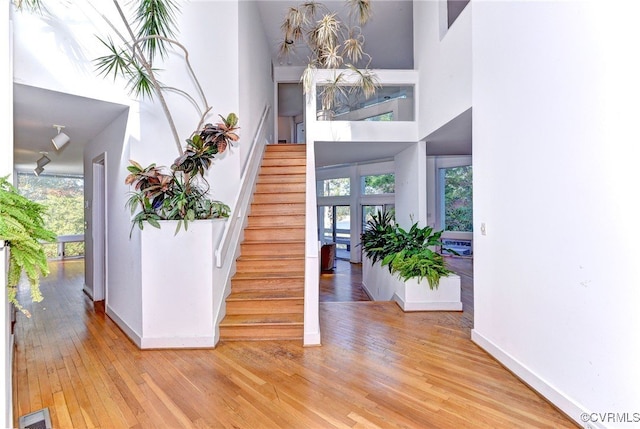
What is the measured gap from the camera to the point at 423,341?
2.89 metres

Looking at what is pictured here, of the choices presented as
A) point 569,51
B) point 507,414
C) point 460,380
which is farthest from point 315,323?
point 569,51

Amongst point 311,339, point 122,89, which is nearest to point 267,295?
point 311,339

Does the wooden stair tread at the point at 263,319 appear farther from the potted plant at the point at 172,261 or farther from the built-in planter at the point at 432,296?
the built-in planter at the point at 432,296

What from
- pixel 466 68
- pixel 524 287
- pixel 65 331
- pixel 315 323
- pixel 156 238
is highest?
pixel 466 68

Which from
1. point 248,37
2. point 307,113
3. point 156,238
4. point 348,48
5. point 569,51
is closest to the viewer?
point 569,51

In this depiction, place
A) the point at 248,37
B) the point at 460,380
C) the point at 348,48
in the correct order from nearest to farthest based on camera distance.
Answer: the point at 460,380, the point at 348,48, the point at 248,37

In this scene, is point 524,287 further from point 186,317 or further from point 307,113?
point 307,113

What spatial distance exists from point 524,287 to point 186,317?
9.84ft

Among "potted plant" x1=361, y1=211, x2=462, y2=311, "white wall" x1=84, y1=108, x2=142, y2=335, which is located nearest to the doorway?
"white wall" x1=84, y1=108, x2=142, y2=335

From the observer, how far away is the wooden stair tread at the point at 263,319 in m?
2.96

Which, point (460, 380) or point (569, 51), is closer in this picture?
point (569, 51)

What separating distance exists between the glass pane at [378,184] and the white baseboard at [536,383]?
19.8 feet

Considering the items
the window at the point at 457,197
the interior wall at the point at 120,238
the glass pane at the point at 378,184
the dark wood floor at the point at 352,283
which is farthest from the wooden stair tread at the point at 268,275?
the window at the point at 457,197

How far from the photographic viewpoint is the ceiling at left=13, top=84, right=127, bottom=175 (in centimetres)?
281
